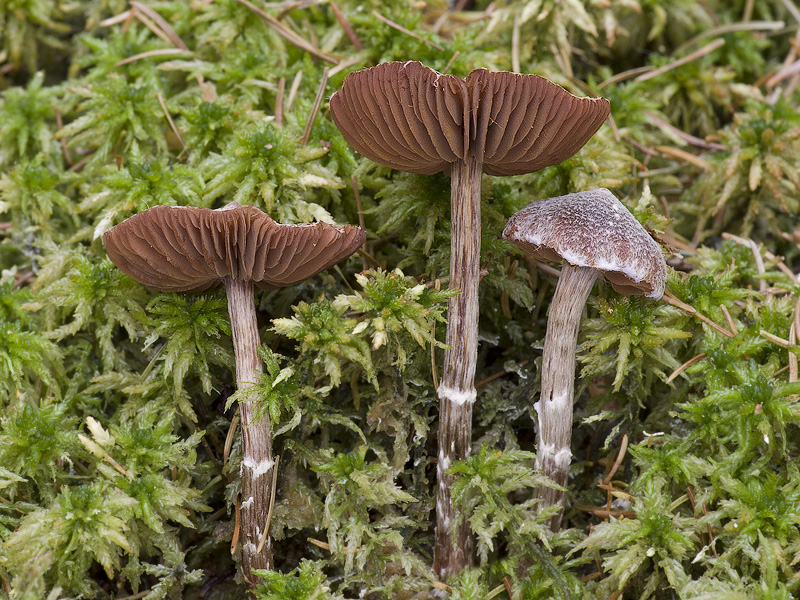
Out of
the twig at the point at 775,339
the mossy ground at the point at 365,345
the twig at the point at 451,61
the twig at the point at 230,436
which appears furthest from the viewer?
the twig at the point at 451,61

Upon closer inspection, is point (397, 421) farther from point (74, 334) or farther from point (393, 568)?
point (74, 334)

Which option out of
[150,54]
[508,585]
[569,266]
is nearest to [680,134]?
[569,266]

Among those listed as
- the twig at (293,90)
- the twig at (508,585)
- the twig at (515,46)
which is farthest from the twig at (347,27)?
the twig at (508,585)

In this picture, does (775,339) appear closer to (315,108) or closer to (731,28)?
(731,28)

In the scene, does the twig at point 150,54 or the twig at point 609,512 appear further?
the twig at point 150,54

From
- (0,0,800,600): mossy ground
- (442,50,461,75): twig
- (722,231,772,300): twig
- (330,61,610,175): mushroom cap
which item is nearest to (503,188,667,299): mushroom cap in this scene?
(330,61,610,175): mushroom cap

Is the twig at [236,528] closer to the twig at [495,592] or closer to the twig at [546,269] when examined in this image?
the twig at [495,592]

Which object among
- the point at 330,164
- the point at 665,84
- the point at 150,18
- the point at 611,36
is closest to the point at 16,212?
the point at 150,18
